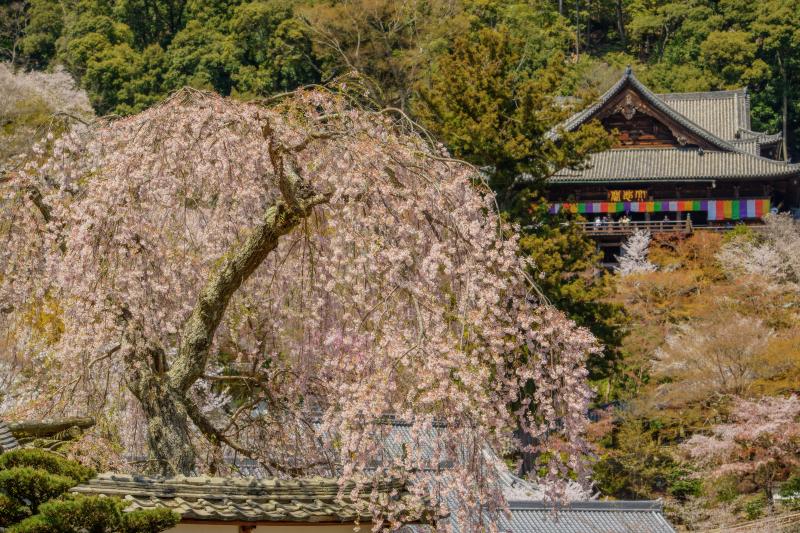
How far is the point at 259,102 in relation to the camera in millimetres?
7922

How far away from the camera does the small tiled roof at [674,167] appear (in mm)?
39531

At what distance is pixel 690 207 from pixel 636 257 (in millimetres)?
9304

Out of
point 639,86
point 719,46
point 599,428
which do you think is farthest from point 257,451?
point 719,46

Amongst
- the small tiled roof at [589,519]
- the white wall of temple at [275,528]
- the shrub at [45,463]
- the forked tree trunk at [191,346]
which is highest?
the forked tree trunk at [191,346]

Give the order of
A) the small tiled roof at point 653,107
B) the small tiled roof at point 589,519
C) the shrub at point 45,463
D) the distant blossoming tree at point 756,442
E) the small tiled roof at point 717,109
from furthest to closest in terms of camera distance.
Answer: the small tiled roof at point 717,109 → the small tiled roof at point 653,107 → the distant blossoming tree at point 756,442 → the small tiled roof at point 589,519 → the shrub at point 45,463

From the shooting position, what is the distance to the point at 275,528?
6.16 metres

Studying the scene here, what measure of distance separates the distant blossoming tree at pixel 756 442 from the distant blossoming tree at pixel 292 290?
1476 centimetres

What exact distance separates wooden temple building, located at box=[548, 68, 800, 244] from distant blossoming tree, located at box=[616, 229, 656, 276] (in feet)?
18.4

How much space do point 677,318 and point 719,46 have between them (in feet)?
77.0

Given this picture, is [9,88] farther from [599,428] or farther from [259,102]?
[259,102]

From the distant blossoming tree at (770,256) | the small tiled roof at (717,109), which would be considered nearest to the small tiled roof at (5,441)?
the distant blossoming tree at (770,256)

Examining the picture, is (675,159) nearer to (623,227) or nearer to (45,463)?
(623,227)

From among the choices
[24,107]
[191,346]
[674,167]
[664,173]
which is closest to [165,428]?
[191,346]

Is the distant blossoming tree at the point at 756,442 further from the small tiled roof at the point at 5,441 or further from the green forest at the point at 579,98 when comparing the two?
the small tiled roof at the point at 5,441
